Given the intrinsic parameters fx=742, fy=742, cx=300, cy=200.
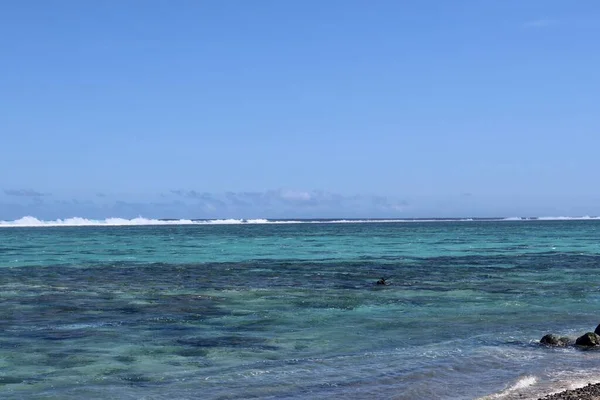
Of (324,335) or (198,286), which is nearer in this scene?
(324,335)

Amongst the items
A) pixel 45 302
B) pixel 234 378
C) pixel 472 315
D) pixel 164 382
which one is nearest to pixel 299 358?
pixel 234 378

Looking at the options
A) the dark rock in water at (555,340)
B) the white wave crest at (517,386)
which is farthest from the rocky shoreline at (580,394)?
the dark rock in water at (555,340)

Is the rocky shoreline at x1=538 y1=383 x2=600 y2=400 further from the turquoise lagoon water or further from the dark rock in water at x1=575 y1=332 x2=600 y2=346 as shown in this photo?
the dark rock in water at x1=575 y1=332 x2=600 y2=346

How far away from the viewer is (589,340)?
17609 millimetres

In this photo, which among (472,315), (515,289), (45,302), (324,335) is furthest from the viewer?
(515,289)

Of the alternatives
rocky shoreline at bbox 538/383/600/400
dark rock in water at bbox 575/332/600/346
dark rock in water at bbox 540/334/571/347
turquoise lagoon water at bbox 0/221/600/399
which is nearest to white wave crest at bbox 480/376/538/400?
turquoise lagoon water at bbox 0/221/600/399

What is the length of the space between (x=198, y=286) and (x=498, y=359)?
61.7 feet

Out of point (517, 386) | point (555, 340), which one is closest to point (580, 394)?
point (517, 386)

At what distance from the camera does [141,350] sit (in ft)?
56.6

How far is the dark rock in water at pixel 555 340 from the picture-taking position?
17734 millimetres

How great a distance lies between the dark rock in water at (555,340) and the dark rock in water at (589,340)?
0.85 ft

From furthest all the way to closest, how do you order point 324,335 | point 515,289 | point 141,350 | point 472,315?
point 515,289 → point 472,315 → point 324,335 → point 141,350

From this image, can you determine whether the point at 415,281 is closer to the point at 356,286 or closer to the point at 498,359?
the point at 356,286

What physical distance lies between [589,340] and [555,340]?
0.76 metres
